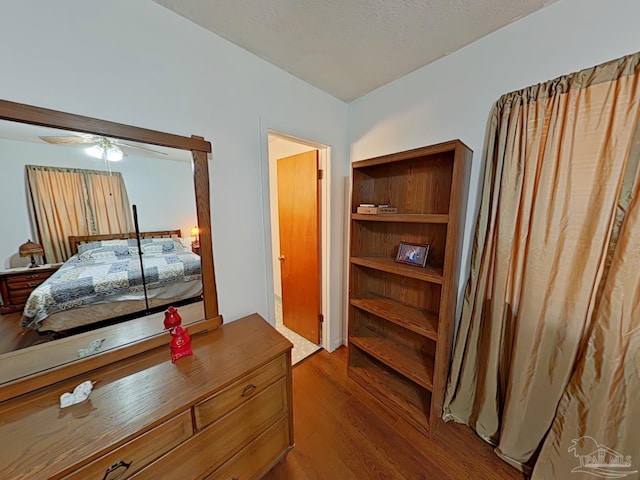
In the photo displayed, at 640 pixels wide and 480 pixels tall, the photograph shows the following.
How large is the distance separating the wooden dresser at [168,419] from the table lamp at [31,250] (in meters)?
0.52

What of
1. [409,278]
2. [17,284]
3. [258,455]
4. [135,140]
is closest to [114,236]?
[17,284]

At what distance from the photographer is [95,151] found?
39.2 inches

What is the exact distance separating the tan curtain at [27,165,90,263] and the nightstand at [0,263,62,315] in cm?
7

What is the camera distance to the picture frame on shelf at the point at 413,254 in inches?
60.7

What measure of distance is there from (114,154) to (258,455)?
1.65m

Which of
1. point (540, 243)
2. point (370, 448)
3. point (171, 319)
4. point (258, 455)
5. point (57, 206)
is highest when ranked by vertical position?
point (57, 206)

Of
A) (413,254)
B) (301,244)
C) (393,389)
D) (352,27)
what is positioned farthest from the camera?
(301,244)

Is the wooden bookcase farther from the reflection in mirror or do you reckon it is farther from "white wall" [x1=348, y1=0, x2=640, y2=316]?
the reflection in mirror

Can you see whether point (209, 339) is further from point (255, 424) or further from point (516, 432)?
point (516, 432)

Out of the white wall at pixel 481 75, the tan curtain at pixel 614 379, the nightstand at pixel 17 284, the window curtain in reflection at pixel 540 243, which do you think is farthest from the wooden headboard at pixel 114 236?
the tan curtain at pixel 614 379

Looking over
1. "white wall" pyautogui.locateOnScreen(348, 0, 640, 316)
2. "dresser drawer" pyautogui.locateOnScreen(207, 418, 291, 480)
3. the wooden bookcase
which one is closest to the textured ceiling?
"white wall" pyautogui.locateOnScreen(348, 0, 640, 316)

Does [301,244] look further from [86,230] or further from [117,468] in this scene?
[117,468]

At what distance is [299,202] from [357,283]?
1.03 m

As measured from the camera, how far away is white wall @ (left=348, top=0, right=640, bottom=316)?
0.98 meters
